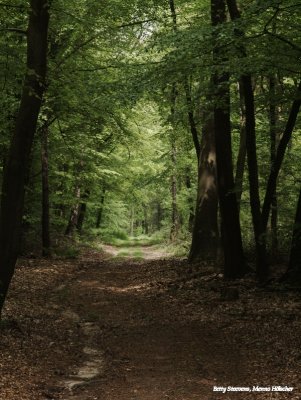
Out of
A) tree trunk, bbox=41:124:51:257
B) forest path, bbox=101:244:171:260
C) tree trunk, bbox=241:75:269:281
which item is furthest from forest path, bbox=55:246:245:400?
forest path, bbox=101:244:171:260

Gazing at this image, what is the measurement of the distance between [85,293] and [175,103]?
8197 mm

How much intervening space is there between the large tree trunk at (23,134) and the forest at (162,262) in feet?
0.08

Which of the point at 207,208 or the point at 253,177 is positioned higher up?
the point at 253,177

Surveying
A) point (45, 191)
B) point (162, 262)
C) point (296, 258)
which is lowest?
point (162, 262)

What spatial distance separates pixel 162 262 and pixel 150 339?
10473 mm

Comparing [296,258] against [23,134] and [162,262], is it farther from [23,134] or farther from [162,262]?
[162,262]

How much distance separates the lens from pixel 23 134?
24.3 feet

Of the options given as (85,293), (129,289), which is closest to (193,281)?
(129,289)

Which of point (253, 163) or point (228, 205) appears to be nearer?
point (253, 163)

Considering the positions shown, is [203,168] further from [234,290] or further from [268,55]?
[268,55]

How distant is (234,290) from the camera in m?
10.8

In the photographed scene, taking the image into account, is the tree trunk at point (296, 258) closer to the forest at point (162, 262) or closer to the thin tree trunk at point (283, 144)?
the forest at point (162, 262)

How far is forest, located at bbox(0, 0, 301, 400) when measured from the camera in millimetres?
6887

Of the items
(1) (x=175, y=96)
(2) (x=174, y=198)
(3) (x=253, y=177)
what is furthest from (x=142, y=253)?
(3) (x=253, y=177)
